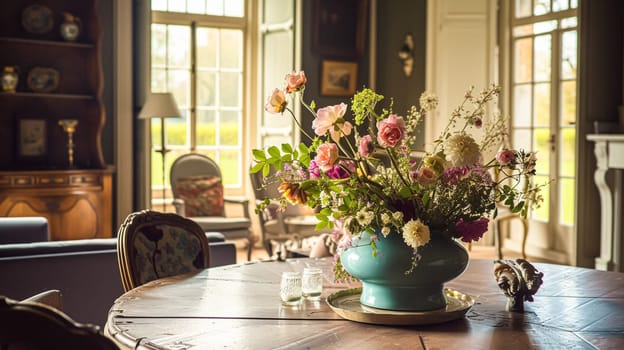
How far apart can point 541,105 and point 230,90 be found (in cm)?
295

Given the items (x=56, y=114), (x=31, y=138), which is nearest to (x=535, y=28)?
(x=56, y=114)

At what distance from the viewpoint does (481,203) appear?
6.70 feet

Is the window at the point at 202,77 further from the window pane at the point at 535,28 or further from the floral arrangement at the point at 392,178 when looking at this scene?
the floral arrangement at the point at 392,178

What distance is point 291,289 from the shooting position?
221 cm

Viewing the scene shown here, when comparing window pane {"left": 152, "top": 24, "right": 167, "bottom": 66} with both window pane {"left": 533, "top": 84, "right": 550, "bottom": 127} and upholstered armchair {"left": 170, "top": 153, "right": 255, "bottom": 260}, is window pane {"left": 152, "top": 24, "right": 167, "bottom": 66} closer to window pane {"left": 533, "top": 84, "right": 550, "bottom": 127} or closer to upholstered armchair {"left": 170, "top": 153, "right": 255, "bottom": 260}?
upholstered armchair {"left": 170, "top": 153, "right": 255, "bottom": 260}

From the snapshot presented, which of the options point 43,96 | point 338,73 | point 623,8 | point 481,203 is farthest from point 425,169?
point 338,73

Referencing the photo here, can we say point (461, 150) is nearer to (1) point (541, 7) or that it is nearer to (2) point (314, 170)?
(2) point (314, 170)

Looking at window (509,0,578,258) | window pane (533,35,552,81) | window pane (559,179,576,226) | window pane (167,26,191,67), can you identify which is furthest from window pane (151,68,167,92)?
window pane (559,179,576,226)

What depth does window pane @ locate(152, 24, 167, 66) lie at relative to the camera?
25.8 ft

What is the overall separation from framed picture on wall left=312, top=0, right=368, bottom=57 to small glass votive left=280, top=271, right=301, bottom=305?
18.9 feet

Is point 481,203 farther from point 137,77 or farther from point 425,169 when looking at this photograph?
point 137,77

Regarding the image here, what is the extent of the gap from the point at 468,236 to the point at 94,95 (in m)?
5.18

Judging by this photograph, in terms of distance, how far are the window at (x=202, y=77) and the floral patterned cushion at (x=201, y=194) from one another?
1.22 m

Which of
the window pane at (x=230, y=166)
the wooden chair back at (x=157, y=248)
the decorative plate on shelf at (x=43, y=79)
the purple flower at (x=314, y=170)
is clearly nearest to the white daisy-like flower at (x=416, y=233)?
the purple flower at (x=314, y=170)
